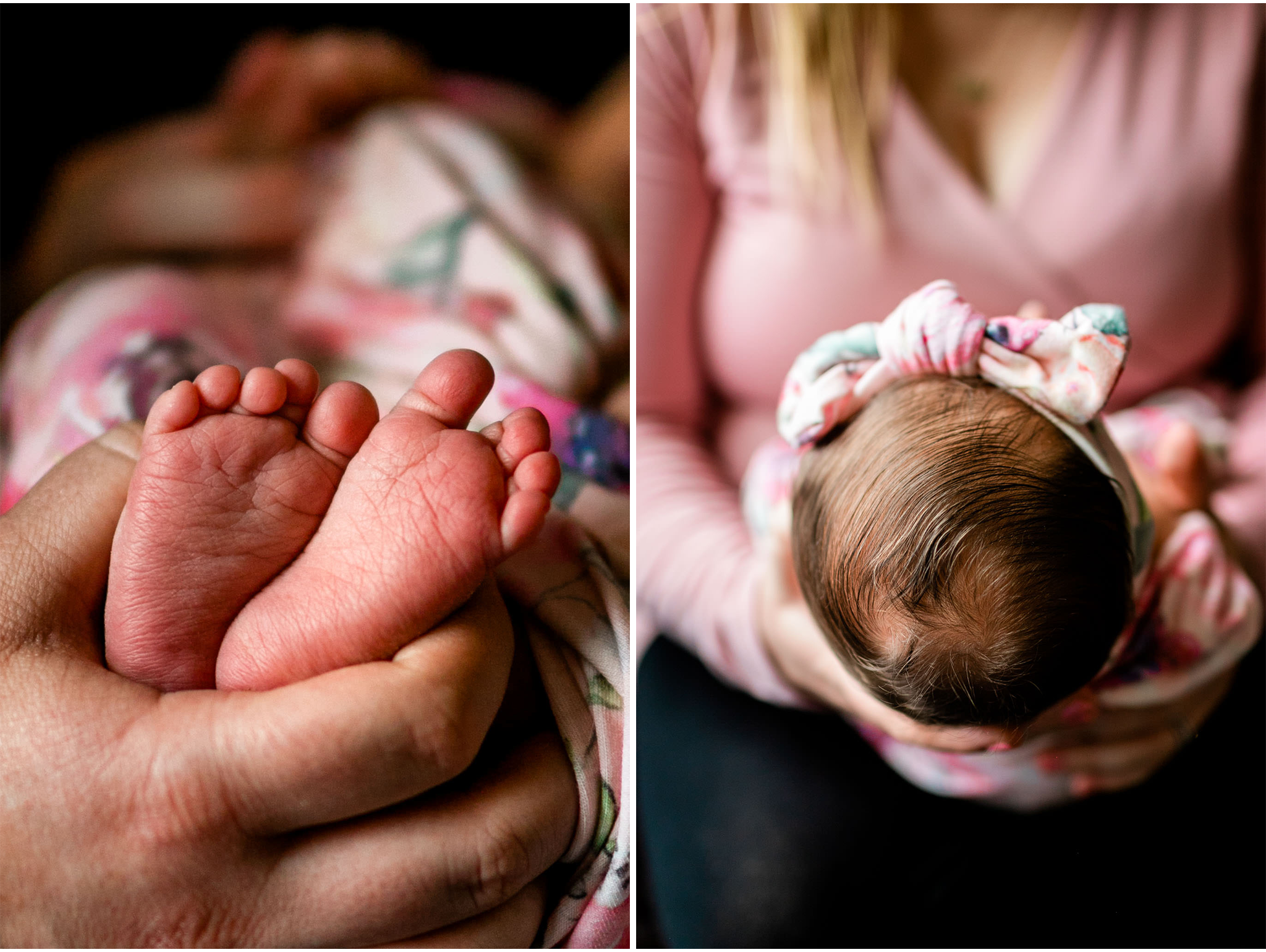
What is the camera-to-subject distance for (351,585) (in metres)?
0.38

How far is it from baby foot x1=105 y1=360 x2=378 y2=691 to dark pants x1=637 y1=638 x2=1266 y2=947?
0.27 meters

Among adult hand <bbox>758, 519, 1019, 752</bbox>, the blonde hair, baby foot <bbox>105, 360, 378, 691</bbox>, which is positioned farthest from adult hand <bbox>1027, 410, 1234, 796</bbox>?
baby foot <bbox>105, 360, 378, 691</bbox>

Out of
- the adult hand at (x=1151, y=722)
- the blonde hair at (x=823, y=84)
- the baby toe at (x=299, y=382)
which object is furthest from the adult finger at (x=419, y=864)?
the blonde hair at (x=823, y=84)

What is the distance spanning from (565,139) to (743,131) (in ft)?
0.67

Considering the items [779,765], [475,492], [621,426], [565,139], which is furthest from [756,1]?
[779,765]

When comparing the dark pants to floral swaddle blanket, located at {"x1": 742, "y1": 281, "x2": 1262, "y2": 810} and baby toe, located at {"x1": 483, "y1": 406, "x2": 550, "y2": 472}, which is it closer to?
floral swaddle blanket, located at {"x1": 742, "y1": 281, "x2": 1262, "y2": 810}

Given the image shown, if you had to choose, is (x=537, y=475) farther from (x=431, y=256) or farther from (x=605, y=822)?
(x=431, y=256)

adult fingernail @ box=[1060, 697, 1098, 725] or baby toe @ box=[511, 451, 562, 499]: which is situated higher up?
baby toe @ box=[511, 451, 562, 499]

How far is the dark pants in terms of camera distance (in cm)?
53

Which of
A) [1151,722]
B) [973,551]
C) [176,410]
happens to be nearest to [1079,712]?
[1151,722]

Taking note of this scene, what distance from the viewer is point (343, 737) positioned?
1.18 feet

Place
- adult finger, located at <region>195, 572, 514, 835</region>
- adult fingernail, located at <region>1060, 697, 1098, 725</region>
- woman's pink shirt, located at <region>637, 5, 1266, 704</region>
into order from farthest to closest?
1. woman's pink shirt, located at <region>637, 5, 1266, 704</region>
2. adult fingernail, located at <region>1060, 697, 1098, 725</region>
3. adult finger, located at <region>195, 572, 514, 835</region>

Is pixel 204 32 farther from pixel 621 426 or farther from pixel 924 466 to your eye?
pixel 924 466

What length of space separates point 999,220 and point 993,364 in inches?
10.0
